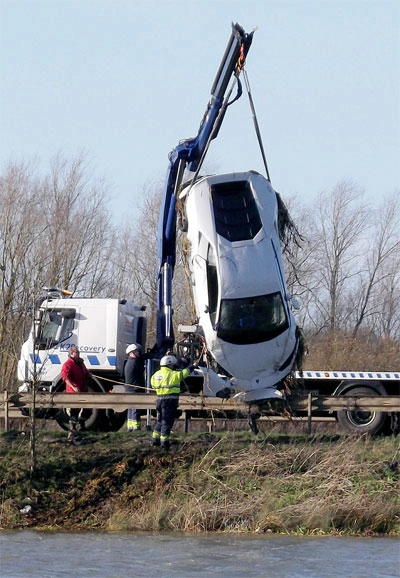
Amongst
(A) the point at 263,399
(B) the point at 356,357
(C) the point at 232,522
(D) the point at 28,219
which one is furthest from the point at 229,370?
(D) the point at 28,219

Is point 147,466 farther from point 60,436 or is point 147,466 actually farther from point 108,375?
point 108,375

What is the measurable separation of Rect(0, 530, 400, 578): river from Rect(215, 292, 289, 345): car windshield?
4458 mm

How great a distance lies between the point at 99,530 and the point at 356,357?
2212 centimetres

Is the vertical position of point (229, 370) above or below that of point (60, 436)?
Answer: above

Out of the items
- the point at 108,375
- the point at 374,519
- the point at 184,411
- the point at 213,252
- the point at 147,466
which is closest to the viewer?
the point at 374,519

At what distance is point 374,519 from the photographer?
15164 mm

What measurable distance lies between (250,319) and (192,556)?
19.4 feet

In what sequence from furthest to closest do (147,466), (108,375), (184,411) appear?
(108,375)
(184,411)
(147,466)

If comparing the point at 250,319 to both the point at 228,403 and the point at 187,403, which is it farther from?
the point at 187,403

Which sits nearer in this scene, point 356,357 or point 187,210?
point 187,210

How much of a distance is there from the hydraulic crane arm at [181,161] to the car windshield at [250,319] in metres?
2.35

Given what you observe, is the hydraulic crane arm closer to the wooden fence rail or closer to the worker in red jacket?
the worker in red jacket

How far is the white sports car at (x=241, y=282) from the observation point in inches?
720

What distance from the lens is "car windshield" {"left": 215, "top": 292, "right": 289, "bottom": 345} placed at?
18.3 m
